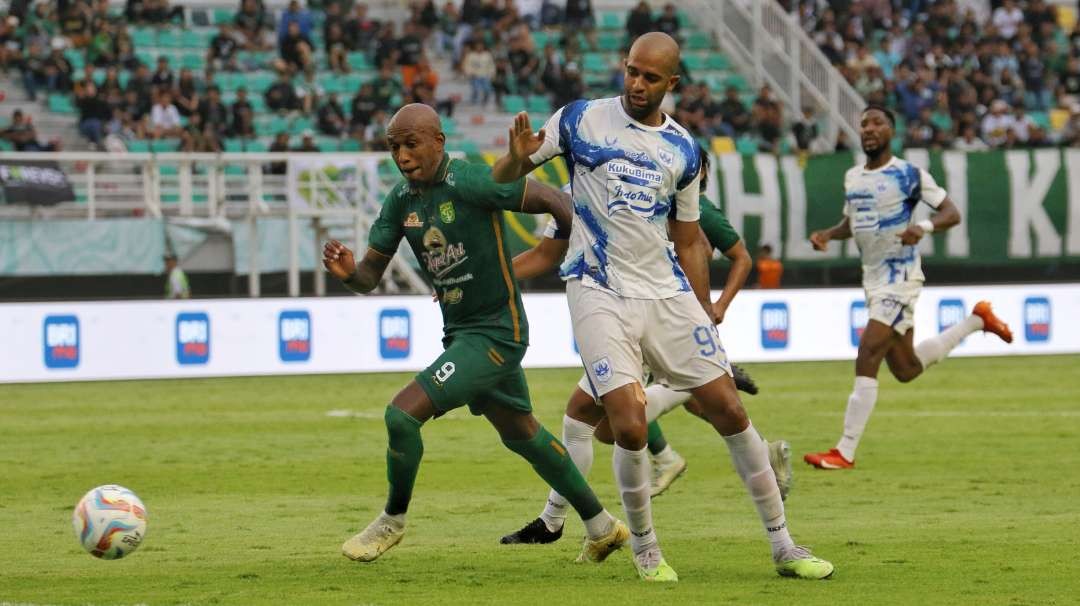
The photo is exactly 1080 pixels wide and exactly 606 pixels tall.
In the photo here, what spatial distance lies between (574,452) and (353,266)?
171cm

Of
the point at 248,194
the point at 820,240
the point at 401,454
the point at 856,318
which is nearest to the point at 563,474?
the point at 401,454

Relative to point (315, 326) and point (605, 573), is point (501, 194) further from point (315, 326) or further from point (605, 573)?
point (315, 326)

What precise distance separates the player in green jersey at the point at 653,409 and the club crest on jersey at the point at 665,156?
304 mm

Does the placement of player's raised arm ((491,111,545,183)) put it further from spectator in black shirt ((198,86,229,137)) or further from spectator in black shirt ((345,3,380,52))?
spectator in black shirt ((345,3,380,52))

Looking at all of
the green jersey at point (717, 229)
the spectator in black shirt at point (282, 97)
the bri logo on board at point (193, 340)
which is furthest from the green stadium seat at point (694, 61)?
the green jersey at point (717, 229)

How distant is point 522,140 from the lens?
738 cm

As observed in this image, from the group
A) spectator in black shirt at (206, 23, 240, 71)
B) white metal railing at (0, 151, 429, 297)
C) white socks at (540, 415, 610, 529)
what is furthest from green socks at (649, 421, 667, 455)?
spectator in black shirt at (206, 23, 240, 71)

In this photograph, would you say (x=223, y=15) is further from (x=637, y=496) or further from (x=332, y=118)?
(x=637, y=496)

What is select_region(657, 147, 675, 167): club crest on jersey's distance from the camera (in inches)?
302

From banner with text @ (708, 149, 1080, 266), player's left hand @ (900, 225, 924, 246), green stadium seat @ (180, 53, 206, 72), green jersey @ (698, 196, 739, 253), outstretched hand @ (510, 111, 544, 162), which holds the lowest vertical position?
banner with text @ (708, 149, 1080, 266)

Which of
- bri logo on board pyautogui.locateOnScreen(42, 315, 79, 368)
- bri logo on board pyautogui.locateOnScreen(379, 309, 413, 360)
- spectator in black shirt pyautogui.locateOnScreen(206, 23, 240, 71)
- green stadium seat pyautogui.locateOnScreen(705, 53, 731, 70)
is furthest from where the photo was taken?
green stadium seat pyautogui.locateOnScreen(705, 53, 731, 70)

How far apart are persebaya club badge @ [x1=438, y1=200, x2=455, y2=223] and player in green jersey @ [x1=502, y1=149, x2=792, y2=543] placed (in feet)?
1.25

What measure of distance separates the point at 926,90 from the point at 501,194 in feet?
95.3

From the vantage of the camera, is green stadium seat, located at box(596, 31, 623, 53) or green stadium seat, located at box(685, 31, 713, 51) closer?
green stadium seat, located at box(596, 31, 623, 53)
